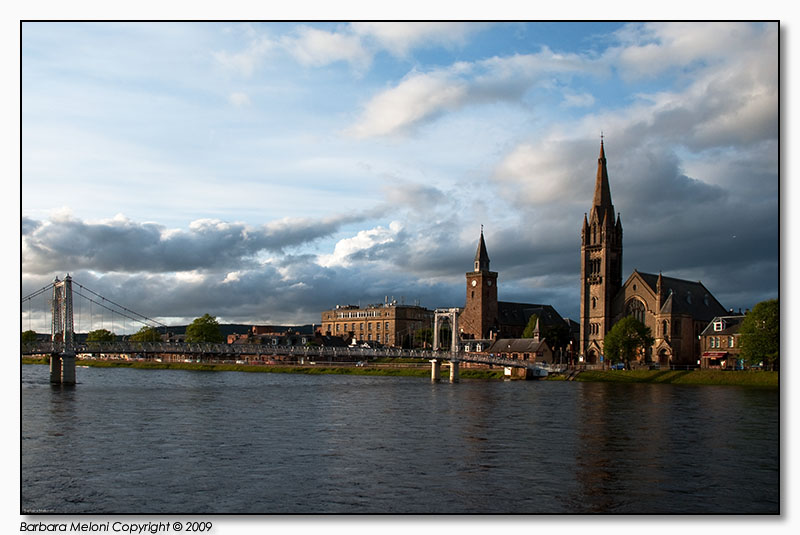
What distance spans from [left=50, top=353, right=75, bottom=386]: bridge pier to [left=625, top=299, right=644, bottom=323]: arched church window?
93.5 meters

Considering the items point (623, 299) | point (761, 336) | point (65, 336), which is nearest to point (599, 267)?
point (623, 299)

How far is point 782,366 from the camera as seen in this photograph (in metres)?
20.5

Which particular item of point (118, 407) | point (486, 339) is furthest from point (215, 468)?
point (486, 339)

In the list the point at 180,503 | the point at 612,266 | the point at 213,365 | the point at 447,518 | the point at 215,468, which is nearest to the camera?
the point at 447,518

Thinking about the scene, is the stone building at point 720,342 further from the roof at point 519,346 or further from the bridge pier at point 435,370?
the bridge pier at point 435,370

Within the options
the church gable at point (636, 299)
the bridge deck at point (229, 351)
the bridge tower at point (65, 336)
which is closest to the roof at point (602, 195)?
the church gable at point (636, 299)

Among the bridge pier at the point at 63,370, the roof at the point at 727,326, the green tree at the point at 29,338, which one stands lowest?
the bridge pier at the point at 63,370

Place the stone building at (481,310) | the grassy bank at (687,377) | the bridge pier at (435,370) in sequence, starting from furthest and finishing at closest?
the stone building at (481,310)
the bridge pier at (435,370)
the grassy bank at (687,377)

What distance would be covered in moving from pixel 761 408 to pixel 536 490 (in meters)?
38.1

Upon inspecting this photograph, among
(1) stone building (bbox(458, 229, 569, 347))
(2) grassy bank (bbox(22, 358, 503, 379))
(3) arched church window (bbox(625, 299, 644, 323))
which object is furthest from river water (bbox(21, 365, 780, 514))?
(1) stone building (bbox(458, 229, 569, 347))

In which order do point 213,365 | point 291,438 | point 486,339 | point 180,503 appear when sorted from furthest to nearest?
1. point 486,339
2. point 213,365
3. point 291,438
4. point 180,503

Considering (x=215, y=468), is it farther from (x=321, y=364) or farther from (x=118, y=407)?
(x=321, y=364)

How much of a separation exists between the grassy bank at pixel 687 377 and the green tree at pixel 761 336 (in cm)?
225

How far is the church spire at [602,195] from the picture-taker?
488 ft
